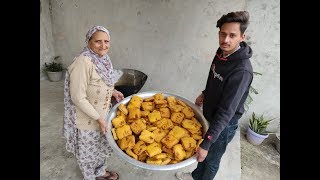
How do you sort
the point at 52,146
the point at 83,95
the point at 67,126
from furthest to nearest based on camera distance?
1. the point at 52,146
2. the point at 67,126
3. the point at 83,95

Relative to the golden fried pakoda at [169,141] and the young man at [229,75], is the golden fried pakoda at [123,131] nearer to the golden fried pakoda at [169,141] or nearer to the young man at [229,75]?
the golden fried pakoda at [169,141]

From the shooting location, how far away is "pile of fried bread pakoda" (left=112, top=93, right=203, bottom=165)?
2150 mm

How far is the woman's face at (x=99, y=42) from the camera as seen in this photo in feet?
6.89

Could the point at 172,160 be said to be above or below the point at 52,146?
above

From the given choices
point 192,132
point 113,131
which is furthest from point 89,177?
point 192,132

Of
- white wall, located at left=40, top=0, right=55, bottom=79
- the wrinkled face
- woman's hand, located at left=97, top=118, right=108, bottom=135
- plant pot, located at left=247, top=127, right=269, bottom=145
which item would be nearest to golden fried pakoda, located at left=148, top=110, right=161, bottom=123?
woman's hand, located at left=97, top=118, right=108, bottom=135

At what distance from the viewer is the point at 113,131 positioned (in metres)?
2.24

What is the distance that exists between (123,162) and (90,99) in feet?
4.87

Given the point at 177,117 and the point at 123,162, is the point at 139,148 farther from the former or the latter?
the point at 123,162

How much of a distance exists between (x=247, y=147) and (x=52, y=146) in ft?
11.0

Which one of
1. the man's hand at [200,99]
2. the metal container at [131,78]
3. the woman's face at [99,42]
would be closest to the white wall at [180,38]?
the metal container at [131,78]

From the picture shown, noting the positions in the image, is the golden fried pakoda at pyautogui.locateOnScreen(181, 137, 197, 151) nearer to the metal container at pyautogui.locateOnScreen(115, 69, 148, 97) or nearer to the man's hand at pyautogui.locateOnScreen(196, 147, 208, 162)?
the man's hand at pyautogui.locateOnScreen(196, 147, 208, 162)

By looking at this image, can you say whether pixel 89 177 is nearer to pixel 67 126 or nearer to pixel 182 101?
pixel 67 126

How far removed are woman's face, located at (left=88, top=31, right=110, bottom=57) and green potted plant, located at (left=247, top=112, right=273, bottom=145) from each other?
317 cm
